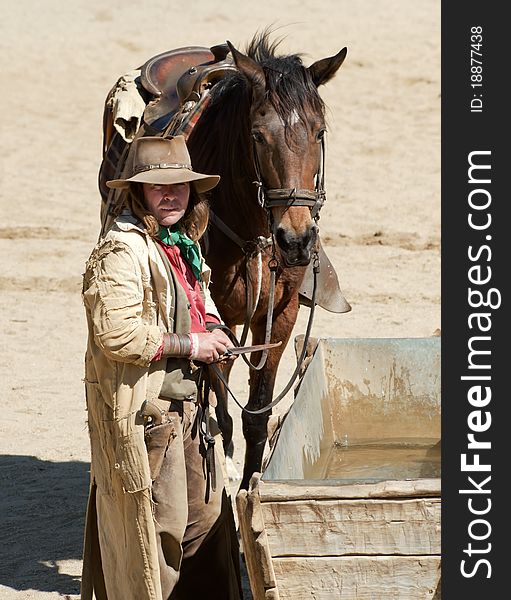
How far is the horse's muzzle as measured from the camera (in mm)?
4027

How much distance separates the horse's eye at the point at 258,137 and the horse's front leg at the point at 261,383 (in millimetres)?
986

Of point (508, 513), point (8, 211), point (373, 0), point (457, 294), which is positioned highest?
point (373, 0)

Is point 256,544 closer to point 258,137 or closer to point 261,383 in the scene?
point 258,137

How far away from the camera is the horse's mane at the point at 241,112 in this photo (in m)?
4.30

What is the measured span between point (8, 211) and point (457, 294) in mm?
9120

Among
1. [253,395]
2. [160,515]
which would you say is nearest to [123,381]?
[160,515]

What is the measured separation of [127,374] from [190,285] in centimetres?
42

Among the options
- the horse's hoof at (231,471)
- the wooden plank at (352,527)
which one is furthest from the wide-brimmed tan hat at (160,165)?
the horse's hoof at (231,471)

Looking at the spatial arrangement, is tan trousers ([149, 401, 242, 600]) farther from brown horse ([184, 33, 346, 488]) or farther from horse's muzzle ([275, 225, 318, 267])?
brown horse ([184, 33, 346, 488])

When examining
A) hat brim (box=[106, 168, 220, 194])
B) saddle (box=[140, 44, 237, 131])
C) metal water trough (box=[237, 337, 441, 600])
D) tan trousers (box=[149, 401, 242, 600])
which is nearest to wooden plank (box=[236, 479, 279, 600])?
metal water trough (box=[237, 337, 441, 600])

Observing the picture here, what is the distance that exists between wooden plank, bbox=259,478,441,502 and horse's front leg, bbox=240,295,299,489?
6.17 feet

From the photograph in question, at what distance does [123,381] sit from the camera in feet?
11.4

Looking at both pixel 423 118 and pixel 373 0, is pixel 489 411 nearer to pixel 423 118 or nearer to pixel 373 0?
pixel 423 118

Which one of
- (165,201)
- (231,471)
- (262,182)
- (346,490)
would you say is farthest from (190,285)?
(231,471)
